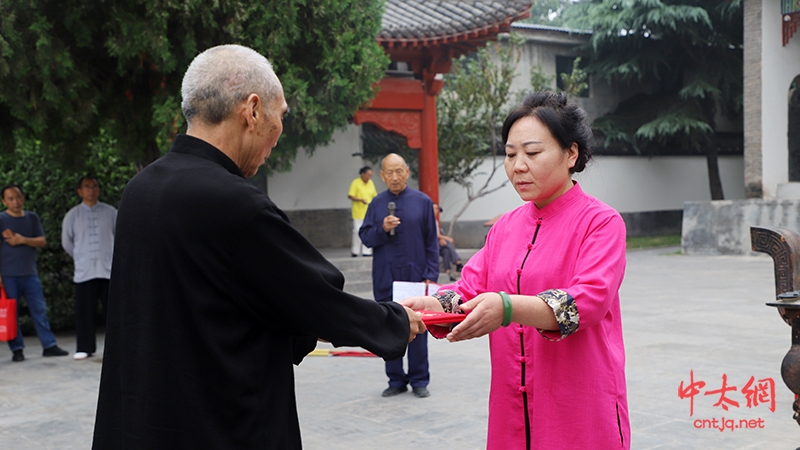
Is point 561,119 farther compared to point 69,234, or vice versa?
point 69,234

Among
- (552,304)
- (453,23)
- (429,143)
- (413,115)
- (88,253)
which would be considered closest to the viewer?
(552,304)

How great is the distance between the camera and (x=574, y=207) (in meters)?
2.52

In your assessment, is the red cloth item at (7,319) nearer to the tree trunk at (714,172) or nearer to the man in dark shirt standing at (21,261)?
the man in dark shirt standing at (21,261)

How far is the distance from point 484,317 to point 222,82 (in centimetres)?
97

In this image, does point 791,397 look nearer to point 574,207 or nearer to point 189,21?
point 574,207

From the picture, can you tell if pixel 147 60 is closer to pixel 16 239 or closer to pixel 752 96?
pixel 16 239

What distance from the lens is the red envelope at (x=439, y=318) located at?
2.45m

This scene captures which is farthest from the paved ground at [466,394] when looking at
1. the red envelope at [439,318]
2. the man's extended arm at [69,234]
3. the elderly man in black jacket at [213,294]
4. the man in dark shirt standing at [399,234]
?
the elderly man in black jacket at [213,294]

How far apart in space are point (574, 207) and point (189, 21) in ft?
18.6

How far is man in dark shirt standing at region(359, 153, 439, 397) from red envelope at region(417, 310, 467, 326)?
3596 mm

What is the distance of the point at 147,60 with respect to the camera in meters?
7.82

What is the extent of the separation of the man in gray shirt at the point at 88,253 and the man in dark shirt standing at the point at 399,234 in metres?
3.09

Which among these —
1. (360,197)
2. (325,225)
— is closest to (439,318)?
(360,197)

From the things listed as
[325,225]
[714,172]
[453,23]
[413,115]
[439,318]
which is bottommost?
[325,225]
